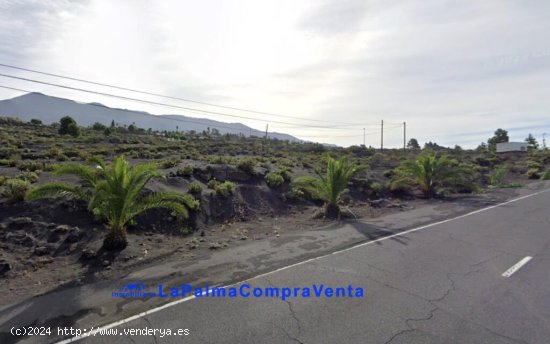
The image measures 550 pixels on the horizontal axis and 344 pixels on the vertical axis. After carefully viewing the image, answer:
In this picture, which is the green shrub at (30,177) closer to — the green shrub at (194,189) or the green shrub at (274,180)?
the green shrub at (194,189)

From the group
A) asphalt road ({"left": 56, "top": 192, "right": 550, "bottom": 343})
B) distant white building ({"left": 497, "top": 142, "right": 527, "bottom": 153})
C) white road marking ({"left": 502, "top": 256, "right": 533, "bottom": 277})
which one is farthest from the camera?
distant white building ({"left": 497, "top": 142, "right": 527, "bottom": 153})

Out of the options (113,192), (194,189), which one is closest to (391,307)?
(113,192)

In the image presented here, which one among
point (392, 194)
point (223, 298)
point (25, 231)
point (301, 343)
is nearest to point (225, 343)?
point (301, 343)

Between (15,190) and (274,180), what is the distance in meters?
10.1

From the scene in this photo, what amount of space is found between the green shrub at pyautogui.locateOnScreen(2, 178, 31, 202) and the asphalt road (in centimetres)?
712

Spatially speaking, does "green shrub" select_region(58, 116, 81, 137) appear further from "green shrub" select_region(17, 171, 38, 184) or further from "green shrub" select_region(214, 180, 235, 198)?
"green shrub" select_region(214, 180, 235, 198)

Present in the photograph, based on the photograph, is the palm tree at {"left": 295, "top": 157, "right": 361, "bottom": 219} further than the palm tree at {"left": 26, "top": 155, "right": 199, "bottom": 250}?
Yes

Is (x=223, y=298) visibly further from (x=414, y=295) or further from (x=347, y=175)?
(x=347, y=175)

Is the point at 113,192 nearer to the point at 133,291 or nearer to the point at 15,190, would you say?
the point at 133,291

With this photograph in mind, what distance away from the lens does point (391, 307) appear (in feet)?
16.3

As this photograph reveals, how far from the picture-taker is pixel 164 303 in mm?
5160

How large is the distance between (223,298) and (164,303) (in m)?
0.90

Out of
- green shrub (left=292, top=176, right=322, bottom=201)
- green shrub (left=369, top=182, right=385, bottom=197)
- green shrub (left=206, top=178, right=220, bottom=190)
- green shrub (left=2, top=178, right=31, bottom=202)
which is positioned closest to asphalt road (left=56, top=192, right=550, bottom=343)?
green shrub (left=292, top=176, right=322, bottom=201)

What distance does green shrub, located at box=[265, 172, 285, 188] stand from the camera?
Result: 1636cm
